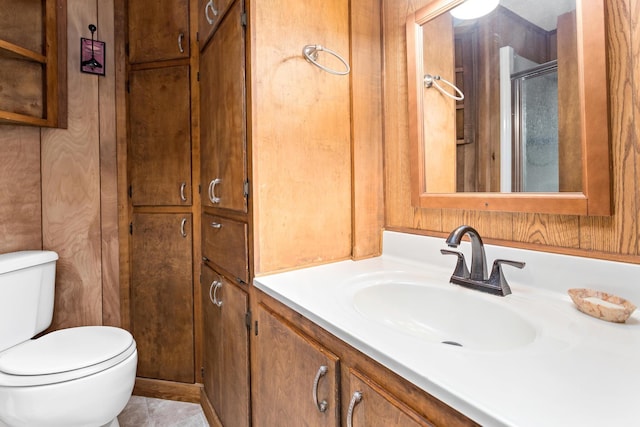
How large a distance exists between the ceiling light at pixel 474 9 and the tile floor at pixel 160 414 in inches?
78.5

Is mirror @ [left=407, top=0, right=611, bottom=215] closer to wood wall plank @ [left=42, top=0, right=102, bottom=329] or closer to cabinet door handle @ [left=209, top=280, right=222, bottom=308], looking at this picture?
cabinet door handle @ [left=209, top=280, right=222, bottom=308]

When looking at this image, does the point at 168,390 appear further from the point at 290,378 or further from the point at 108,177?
the point at 290,378

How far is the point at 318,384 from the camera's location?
0.72 meters

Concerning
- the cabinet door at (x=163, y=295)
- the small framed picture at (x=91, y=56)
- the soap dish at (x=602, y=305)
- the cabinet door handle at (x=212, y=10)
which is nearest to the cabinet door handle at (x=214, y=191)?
the cabinet door at (x=163, y=295)

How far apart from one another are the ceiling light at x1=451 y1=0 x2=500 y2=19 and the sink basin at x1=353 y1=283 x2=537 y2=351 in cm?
84

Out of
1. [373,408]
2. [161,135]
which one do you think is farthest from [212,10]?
[373,408]

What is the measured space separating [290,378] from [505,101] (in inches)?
38.4

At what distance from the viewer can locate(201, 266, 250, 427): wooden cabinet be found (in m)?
1.12

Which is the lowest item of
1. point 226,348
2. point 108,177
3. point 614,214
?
point 226,348

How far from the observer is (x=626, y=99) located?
28.4 inches

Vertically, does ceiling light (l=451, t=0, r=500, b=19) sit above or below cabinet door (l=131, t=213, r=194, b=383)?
above

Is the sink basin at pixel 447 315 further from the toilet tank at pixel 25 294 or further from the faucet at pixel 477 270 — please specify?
the toilet tank at pixel 25 294

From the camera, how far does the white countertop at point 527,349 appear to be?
1.28 feet

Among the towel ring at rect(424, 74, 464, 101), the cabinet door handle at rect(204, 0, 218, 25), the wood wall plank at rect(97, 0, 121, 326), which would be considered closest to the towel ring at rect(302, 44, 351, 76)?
the towel ring at rect(424, 74, 464, 101)
